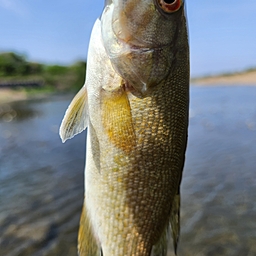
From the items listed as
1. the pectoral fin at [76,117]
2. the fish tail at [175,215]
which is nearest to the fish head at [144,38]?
the pectoral fin at [76,117]

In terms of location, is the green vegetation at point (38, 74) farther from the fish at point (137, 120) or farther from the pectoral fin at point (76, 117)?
the fish at point (137, 120)

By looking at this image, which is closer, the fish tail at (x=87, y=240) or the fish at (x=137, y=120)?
the fish at (x=137, y=120)

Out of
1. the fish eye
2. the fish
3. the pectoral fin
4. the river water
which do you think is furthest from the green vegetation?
the fish eye

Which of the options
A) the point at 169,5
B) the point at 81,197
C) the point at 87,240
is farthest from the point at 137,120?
the point at 81,197

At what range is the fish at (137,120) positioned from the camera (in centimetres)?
187

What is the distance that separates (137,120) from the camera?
6.26 feet

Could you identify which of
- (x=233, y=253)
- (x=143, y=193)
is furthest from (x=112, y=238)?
(x=233, y=253)

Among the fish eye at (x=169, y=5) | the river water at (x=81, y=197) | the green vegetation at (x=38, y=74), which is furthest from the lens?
the green vegetation at (x=38, y=74)

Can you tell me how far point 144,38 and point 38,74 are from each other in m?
84.4

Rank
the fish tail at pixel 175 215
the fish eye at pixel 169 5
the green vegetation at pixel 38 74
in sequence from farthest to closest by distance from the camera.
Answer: the green vegetation at pixel 38 74
the fish tail at pixel 175 215
the fish eye at pixel 169 5

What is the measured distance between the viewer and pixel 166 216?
2.05m

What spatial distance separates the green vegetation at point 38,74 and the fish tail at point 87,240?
6152 cm

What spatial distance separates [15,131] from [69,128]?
15.2 meters

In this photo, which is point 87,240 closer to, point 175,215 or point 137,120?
point 175,215
